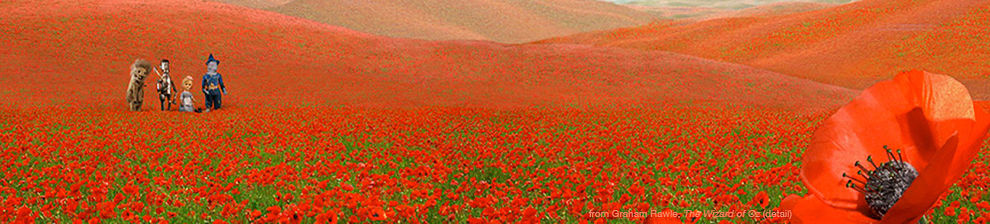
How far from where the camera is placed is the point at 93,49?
2583 cm

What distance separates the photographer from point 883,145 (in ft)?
5.36

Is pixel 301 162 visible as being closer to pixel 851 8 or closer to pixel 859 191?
pixel 859 191

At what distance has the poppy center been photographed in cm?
157

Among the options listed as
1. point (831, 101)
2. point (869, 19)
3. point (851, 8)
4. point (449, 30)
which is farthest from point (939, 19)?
point (449, 30)

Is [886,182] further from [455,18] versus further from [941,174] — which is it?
[455,18]

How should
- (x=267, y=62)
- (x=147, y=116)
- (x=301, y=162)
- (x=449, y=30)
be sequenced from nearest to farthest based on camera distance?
(x=301, y=162), (x=147, y=116), (x=267, y=62), (x=449, y=30)

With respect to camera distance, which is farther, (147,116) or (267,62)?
(267,62)

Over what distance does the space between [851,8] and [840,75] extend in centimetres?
1707

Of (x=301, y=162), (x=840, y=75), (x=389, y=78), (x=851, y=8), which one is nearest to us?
(x=301, y=162)

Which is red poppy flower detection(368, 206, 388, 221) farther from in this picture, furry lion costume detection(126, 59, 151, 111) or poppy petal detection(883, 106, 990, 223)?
furry lion costume detection(126, 59, 151, 111)

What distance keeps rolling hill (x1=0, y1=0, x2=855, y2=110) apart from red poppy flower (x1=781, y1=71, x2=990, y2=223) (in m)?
15.9

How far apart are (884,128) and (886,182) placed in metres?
0.14

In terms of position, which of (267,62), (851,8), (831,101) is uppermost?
(851,8)

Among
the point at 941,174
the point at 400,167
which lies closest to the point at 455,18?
the point at 400,167
